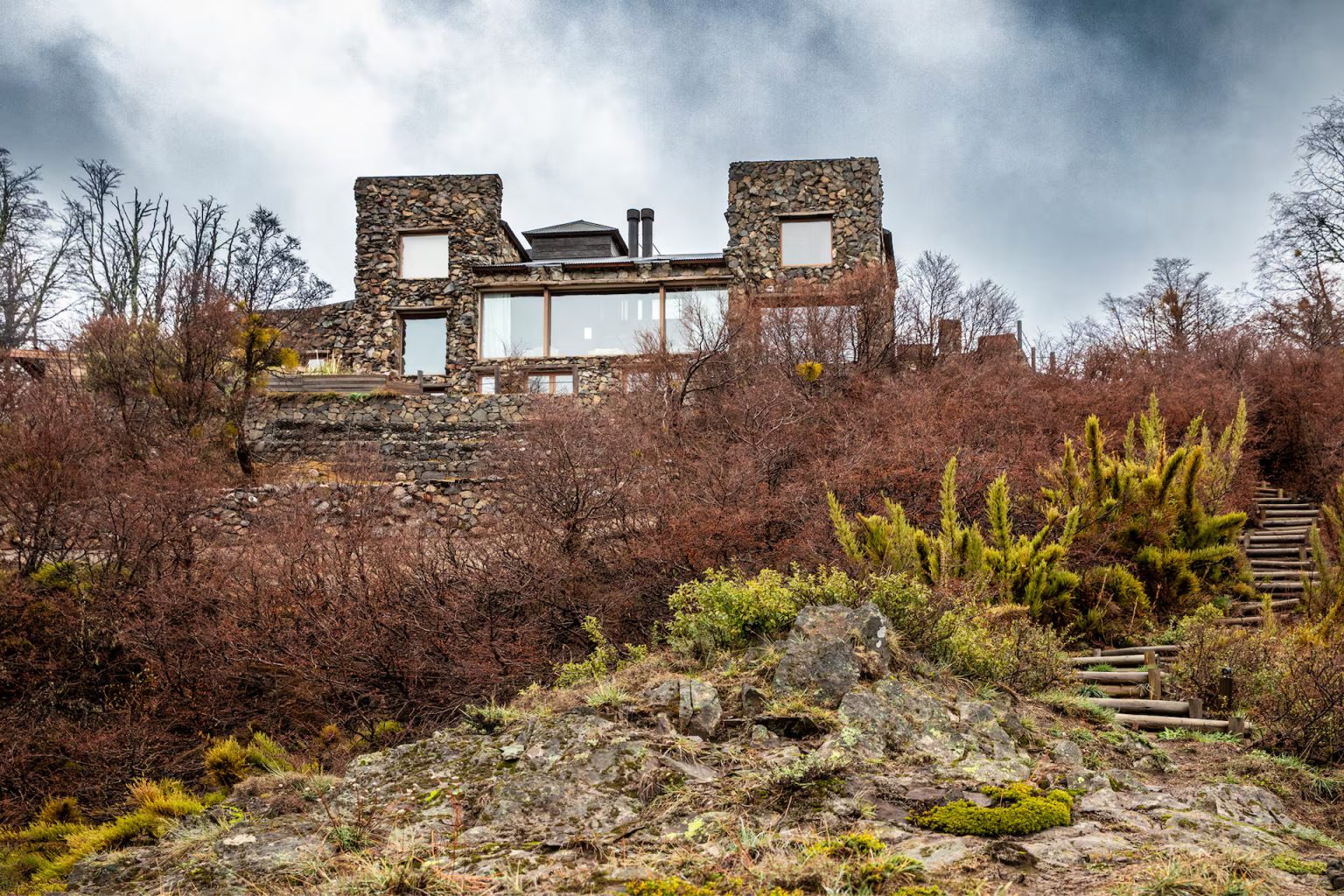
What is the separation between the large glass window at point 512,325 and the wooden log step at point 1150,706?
19.5 m

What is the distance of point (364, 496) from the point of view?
15086 mm

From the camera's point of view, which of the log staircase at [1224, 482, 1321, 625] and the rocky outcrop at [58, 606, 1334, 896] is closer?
the rocky outcrop at [58, 606, 1334, 896]

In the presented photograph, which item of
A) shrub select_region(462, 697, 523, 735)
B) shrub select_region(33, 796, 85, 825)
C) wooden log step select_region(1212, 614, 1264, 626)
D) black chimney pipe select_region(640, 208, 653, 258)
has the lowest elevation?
shrub select_region(33, 796, 85, 825)

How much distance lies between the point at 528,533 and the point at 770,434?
13.8ft

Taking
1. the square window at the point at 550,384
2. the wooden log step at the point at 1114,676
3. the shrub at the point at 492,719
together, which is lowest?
the wooden log step at the point at 1114,676

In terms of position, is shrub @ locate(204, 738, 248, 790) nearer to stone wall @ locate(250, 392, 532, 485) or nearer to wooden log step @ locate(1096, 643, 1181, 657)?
wooden log step @ locate(1096, 643, 1181, 657)

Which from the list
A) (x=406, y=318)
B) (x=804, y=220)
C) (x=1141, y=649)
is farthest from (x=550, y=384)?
(x=1141, y=649)

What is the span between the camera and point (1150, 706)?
775cm

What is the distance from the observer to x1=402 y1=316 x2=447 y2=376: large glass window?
26234 mm

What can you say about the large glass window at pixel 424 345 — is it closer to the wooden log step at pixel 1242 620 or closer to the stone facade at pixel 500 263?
the stone facade at pixel 500 263

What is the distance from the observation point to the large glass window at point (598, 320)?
24.8 meters

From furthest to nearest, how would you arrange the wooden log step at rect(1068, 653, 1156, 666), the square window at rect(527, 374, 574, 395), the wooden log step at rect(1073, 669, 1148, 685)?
the square window at rect(527, 374, 574, 395) → the wooden log step at rect(1068, 653, 1156, 666) → the wooden log step at rect(1073, 669, 1148, 685)

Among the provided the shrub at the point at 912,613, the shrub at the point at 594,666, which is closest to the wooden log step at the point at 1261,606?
the shrub at the point at 912,613

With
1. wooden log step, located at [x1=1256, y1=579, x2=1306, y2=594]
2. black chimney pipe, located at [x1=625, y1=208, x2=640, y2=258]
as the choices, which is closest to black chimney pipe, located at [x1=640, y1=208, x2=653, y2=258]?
black chimney pipe, located at [x1=625, y1=208, x2=640, y2=258]
